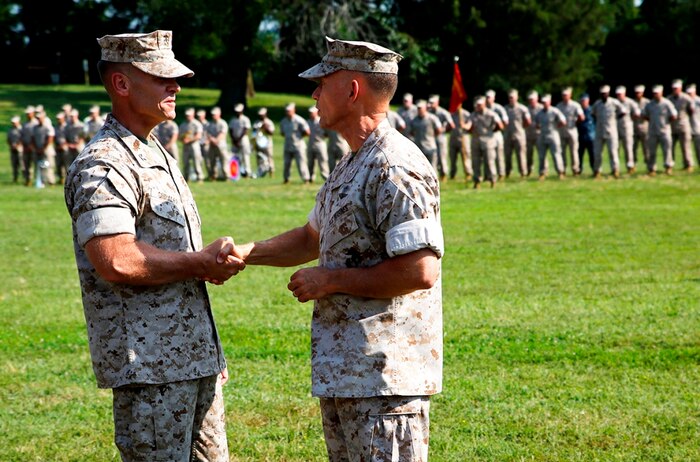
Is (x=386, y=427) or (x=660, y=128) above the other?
(x=660, y=128)

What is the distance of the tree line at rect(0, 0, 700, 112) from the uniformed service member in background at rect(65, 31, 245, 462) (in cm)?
4519

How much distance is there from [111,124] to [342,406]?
4.69 feet

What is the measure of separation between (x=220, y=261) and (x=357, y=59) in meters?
0.93

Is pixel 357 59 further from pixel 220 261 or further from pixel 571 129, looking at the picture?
pixel 571 129

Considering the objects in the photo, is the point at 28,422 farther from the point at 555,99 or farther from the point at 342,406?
the point at 555,99

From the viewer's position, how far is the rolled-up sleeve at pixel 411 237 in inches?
150

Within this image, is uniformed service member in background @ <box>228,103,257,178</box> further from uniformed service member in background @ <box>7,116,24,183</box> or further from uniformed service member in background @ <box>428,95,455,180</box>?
uniformed service member in background @ <box>7,116,24,183</box>

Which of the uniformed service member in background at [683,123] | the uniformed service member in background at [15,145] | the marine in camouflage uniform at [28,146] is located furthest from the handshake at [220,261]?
the uniformed service member in background at [15,145]

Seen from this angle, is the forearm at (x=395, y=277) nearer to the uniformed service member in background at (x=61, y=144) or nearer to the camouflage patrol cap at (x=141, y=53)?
the camouflage patrol cap at (x=141, y=53)

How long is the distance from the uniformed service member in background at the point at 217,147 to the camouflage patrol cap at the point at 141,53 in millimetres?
27711

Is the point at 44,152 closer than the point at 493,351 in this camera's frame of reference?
No

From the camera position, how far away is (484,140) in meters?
26.5

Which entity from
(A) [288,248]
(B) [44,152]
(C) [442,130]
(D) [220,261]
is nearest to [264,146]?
(C) [442,130]

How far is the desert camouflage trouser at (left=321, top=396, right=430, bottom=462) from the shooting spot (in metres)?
3.95
